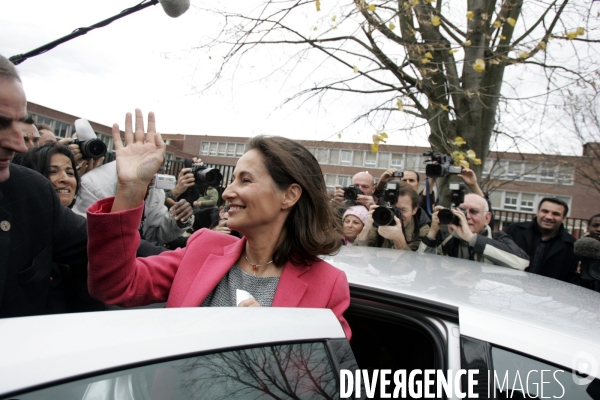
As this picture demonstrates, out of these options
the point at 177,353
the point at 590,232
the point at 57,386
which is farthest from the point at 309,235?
the point at 590,232

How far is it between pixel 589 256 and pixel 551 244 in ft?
2.13

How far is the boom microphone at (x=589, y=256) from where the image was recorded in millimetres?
3809

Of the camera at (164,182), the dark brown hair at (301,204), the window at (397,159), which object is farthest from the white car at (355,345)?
the window at (397,159)

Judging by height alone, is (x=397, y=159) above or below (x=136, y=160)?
above

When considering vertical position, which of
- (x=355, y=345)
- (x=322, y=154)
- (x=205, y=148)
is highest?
(x=205, y=148)

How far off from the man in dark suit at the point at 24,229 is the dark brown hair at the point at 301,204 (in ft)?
2.40

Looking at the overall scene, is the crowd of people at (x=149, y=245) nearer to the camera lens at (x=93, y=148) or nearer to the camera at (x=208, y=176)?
the camera at (x=208, y=176)

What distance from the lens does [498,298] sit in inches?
69.6

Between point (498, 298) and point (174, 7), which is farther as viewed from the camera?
point (174, 7)

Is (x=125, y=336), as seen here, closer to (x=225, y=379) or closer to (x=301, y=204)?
(x=225, y=379)

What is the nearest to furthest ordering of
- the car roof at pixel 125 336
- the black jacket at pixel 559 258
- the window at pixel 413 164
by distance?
the car roof at pixel 125 336 → the black jacket at pixel 559 258 → the window at pixel 413 164

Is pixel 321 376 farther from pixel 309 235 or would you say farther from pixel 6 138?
pixel 6 138

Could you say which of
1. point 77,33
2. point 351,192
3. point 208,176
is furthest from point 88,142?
point 351,192

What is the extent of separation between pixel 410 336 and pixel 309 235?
700 mm
